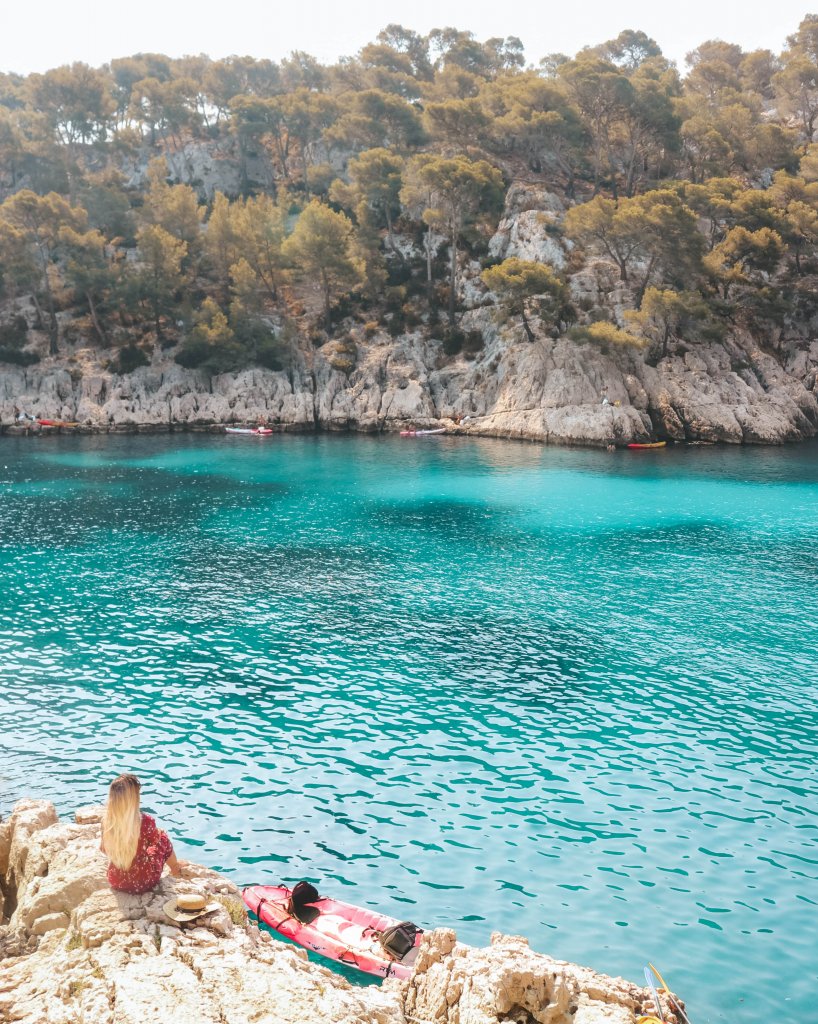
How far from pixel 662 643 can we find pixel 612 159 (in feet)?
337

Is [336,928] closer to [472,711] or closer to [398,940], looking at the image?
[398,940]

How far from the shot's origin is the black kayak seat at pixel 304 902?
44.9ft

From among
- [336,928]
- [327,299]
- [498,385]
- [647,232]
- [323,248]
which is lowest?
[336,928]

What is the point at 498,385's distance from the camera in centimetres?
8619

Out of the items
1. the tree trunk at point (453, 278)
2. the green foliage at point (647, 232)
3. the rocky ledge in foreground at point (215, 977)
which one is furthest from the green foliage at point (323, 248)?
the rocky ledge in foreground at point (215, 977)

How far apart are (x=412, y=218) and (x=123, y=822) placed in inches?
4182

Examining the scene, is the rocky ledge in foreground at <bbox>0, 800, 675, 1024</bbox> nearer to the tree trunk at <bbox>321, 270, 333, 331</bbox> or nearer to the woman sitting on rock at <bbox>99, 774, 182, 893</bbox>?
the woman sitting on rock at <bbox>99, 774, 182, 893</bbox>

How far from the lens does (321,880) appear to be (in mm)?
15094

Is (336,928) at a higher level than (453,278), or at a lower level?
lower

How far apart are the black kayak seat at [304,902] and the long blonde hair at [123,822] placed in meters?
4.34

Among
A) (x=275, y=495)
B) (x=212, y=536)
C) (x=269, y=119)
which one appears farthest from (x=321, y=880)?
(x=269, y=119)

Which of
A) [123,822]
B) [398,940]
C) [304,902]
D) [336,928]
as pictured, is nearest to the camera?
[123,822]

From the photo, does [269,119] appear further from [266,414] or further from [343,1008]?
[343,1008]

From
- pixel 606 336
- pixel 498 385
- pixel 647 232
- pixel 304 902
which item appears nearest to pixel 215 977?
pixel 304 902
